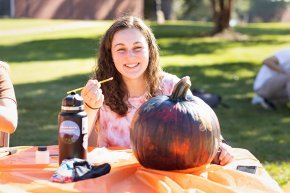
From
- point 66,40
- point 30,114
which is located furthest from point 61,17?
point 30,114

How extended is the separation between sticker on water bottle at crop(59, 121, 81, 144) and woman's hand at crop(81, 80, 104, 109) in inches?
14.9

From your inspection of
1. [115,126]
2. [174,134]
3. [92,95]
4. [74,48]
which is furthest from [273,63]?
[74,48]

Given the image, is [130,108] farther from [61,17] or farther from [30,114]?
[61,17]

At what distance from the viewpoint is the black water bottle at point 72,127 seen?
8.14 ft

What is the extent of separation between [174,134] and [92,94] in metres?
0.57

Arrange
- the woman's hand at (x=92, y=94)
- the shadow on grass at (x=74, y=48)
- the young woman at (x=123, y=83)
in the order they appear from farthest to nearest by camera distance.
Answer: the shadow on grass at (x=74, y=48)
the young woman at (x=123, y=83)
the woman's hand at (x=92, y=94)

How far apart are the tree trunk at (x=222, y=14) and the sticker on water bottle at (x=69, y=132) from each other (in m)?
18.4

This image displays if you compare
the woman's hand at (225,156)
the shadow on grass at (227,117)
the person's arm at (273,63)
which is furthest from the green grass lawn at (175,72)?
the woman's hand at (225,156)

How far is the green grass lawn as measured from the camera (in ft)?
22.4

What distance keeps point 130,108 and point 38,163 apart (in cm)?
93

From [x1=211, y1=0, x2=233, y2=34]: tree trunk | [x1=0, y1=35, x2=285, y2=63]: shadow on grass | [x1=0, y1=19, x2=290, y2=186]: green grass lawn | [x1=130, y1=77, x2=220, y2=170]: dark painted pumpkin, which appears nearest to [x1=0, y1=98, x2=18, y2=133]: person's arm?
[x1=130, y1=77, x2=220, y2=170]: dark painted pumpkin

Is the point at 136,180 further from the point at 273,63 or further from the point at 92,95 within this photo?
the point at 273,63

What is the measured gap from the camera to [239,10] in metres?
76.6

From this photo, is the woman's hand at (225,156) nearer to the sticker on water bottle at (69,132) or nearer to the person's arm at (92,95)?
the person's arm at (92,95)
